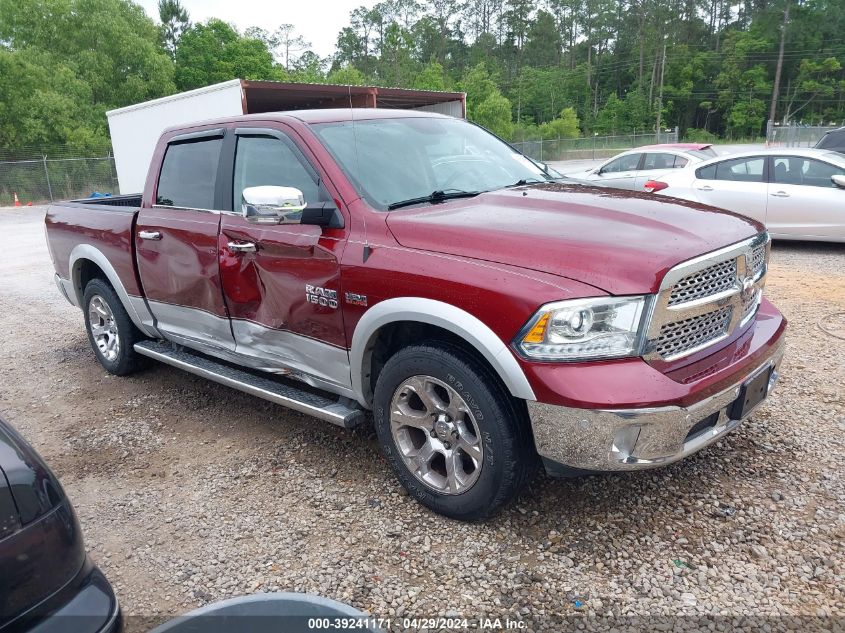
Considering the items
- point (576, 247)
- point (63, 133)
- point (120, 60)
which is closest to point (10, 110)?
point (63, 133)

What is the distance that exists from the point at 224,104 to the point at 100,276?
1059 centimetres

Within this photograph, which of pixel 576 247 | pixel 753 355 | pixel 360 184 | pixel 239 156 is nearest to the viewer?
pixel 576 247

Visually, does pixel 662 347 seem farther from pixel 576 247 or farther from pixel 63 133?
pixel 63 133

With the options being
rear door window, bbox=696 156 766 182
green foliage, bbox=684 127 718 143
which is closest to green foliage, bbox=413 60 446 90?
green foliage, bbox=684 127 718 143

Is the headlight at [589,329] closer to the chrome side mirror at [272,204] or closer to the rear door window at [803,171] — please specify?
the chrome side mirror at [272,204]

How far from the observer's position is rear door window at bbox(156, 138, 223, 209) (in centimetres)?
425

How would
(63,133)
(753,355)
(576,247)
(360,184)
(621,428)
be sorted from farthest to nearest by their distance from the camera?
(63,133), (360,184), (753,355), (576,247), (621,428)

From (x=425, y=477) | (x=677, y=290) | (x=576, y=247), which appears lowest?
(x=425, y=477)

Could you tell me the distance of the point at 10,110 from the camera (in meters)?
33.9

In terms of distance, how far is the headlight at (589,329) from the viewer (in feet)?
8.45

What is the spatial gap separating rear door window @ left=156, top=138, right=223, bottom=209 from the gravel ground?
1.49 m

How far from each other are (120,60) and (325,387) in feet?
151

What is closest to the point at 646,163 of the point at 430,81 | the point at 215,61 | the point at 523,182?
the point at 523,182

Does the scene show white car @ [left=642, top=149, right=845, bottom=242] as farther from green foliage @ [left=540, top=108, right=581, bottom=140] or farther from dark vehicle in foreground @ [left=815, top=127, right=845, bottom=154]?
green foliage @ [left=540, top=108, right=581, bottom=140]
